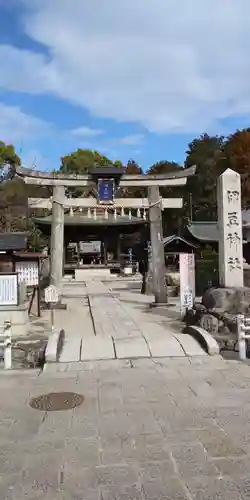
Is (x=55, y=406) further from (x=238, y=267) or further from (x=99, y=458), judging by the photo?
(x=238, y=267)

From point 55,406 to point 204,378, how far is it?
234 cm

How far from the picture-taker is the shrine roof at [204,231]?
3294 cm

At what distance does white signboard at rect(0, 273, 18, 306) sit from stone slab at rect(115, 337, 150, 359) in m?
3.61

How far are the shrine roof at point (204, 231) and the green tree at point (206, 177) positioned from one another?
1731 centimetres

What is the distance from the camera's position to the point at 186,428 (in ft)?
15.3

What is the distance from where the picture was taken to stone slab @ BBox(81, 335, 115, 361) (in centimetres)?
809

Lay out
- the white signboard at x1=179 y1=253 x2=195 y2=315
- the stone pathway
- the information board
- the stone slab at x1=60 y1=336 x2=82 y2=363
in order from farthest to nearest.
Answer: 1. the information board
2. the white signboard at x1=179 y1=253 x2=195 y2=315
3. the stone pathway
4. the stone slab at x1=60 y1=336 x2=82 y2=363

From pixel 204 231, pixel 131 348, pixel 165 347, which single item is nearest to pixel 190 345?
pixel 165 347

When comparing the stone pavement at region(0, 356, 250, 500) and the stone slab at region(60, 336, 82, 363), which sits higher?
the stone slab at region(60, 336, 82, 363)

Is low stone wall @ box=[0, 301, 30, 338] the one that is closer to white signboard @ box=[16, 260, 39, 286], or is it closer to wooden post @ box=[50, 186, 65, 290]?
white signboard @ box=[16, 260, 39, 286]

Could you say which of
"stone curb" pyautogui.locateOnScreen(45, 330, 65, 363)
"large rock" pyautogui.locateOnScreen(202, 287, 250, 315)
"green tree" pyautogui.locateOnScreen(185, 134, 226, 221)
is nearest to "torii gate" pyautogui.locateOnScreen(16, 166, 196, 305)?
"large rock" pyautogui.locateOnScreen(202, 287, 250, 315)

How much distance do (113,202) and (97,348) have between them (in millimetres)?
9469

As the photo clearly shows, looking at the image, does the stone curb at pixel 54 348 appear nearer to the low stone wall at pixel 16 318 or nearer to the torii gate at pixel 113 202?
the low stone wall at pixel 16 318

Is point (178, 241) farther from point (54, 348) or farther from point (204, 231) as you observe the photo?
point (54, 348)
